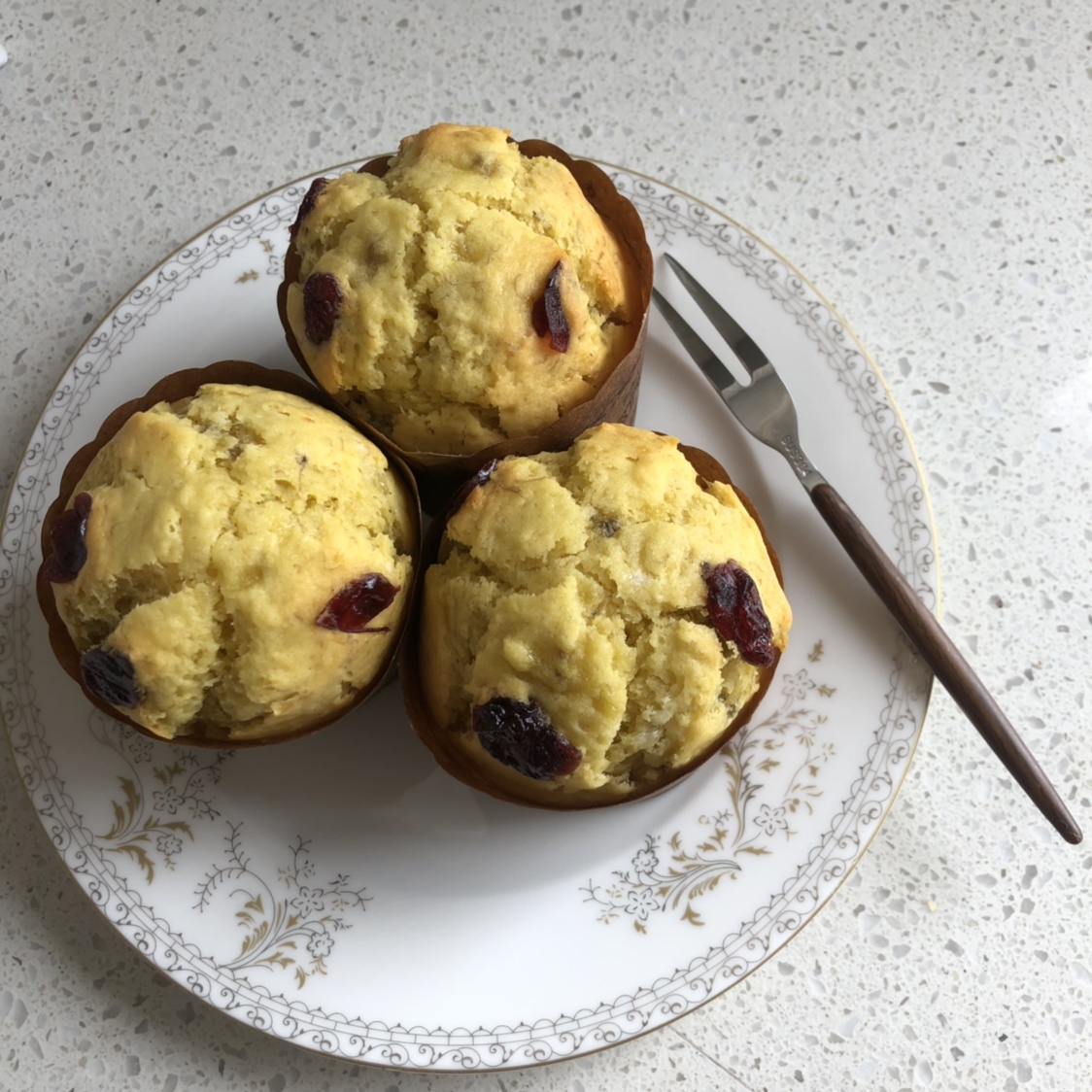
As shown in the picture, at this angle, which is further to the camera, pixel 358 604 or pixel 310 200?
pixel 310 200

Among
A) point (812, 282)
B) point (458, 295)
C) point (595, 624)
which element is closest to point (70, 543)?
point (458, 295)

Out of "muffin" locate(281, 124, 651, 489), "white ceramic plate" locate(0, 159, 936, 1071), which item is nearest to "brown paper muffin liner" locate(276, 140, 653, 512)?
"muffin" locate(281, 124, 651, 489)

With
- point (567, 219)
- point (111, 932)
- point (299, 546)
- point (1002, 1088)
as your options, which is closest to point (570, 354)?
point (567, 219)

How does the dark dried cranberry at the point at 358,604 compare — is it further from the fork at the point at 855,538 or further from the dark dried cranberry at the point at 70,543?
the fork at the point at 855,538

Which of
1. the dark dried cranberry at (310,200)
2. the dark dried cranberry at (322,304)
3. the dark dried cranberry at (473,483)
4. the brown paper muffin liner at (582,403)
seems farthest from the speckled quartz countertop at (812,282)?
the dark dried cranberry at (473,483)

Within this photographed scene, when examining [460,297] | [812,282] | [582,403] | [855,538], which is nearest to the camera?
[460,297]

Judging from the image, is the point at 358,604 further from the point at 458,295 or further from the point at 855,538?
the point at 855,538

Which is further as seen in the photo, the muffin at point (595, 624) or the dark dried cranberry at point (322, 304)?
the dark dried cranberry at point (322, 304)
